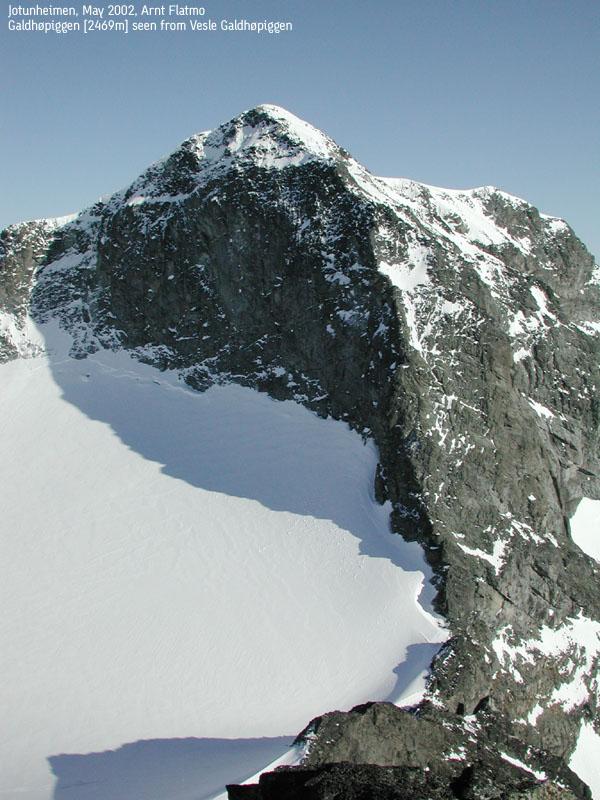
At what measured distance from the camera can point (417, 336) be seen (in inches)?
2066

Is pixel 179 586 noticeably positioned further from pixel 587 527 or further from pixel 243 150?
pixel 243 150

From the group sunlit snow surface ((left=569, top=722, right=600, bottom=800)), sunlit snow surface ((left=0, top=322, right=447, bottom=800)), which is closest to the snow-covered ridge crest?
sunlit snow surface ((left=0, top=322, right=447, bottom=800))

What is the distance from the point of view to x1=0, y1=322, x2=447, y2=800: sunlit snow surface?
33469 mm

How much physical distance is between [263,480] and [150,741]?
826 inches

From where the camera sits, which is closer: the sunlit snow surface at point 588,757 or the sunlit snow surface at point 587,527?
the sunlit snow surface at point 588,757

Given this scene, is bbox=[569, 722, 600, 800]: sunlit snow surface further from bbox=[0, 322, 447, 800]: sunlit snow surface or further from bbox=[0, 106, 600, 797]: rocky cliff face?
bbox=[0, 322, 447, 800]: sunlit snow surface

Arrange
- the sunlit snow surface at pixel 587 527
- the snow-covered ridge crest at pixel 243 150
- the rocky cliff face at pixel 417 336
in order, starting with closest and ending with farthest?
1. the rocky cliff face at pixel 417 336
2. the sunlit snow surface at pixel 587 527
3. the snow-covered ridge crest at pixel 243 150

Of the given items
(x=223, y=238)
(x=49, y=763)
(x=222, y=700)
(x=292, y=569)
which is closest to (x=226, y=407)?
(x=223, y=238)

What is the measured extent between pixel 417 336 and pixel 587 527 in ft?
60.3

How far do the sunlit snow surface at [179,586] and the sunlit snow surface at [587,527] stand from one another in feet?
51.1

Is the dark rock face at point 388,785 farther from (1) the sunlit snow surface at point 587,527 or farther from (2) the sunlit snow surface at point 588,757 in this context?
(1) the sunlit snow surface at point 587,527

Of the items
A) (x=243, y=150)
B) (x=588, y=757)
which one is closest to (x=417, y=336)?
(x=243, y=150)

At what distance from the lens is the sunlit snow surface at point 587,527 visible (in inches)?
2109

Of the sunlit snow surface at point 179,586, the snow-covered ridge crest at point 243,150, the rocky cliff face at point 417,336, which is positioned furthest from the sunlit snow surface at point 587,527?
the snow-covered ridge crest at point 243,150
